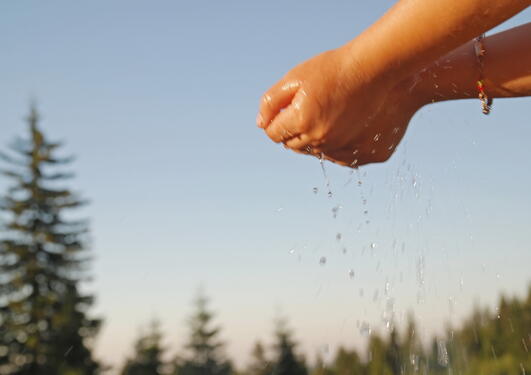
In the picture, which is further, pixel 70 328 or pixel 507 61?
pixel 70 328

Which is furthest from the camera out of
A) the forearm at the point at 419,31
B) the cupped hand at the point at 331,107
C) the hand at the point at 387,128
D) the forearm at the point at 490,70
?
the forearm at the point at 490,70

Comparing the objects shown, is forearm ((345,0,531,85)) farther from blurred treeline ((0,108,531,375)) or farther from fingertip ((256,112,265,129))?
blurred treeline ((0,108,531,375))

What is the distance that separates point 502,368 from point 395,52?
205 ft

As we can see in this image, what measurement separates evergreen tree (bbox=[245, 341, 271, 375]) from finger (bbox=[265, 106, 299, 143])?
65.7 meters

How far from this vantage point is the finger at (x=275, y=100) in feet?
5.55

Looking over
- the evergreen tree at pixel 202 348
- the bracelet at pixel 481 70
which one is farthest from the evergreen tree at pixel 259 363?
the bracelet at pixel 481 70

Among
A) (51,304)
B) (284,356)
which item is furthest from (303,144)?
(284,356)

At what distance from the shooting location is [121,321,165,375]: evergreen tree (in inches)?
2055

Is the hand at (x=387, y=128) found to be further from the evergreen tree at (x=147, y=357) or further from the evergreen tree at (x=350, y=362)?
the evergreen tree at (x=350, y=362)

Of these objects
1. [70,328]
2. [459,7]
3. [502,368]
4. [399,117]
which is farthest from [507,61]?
[502,368]

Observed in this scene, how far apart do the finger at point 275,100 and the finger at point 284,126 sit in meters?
0.02

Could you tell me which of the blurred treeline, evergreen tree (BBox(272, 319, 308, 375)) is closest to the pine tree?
the blurred treeline

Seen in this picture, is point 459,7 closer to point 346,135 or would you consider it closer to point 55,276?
point 346,135

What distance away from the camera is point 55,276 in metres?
42.3
